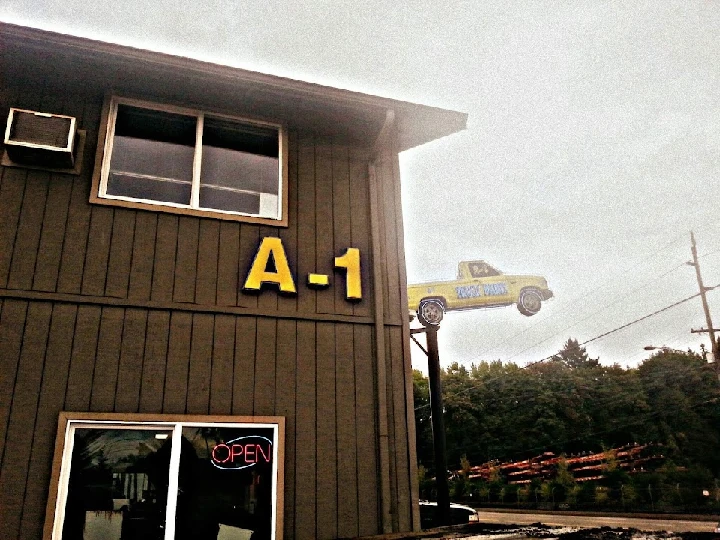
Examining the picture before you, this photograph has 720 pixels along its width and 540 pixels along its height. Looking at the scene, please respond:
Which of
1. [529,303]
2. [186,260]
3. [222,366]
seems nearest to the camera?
[222,366]

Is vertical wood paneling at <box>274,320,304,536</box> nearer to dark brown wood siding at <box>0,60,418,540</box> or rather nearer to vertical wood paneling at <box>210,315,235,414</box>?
dark brown wood siding at <box>0,60,418,540</box>

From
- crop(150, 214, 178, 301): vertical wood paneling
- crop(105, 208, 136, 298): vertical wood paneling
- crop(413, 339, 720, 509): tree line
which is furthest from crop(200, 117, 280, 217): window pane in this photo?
crop(413, 339, 720, 509): tree line

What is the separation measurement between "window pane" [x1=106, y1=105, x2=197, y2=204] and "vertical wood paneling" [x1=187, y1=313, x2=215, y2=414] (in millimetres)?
1331

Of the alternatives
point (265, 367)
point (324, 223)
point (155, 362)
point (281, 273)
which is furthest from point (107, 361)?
point (324, 223)

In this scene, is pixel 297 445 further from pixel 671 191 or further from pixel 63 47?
pixel 671 191

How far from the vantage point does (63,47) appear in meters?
5.89

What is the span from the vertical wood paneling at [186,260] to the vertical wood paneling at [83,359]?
73 cm

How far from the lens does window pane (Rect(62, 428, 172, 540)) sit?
4.90 meters

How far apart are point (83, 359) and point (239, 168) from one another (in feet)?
8.31

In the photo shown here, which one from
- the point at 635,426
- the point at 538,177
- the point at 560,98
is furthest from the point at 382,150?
the point at 635,426

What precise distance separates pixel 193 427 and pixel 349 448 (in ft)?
4.76

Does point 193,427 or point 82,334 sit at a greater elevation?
point 82,334

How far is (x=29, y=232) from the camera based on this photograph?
18.3 feet

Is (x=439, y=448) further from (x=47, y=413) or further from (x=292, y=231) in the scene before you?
(x=47, y=413)
